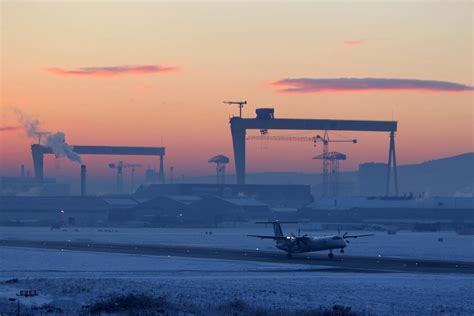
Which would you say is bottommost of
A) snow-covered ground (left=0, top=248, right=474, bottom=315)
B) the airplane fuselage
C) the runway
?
snow-covered ground (left=0, top=248, right=474, bottom=315)

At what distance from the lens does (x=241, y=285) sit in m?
64.8

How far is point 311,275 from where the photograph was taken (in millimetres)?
75125

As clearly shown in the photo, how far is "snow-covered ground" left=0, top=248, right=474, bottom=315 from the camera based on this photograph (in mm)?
56094

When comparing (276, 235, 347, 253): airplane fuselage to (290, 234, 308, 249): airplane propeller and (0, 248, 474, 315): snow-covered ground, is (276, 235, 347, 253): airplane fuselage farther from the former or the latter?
(0, 248, 474, 315): snow-covered ground

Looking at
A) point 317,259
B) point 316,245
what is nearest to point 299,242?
point 316,245

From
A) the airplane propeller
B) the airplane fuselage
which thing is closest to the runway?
the airplane fuselage

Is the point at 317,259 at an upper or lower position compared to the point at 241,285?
upper

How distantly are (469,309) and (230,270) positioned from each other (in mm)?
28089

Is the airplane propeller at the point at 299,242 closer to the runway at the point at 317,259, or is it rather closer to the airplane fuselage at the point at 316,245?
the airplane fuselage at the point at 316,245

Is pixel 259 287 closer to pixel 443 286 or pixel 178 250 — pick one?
pixel 443 286

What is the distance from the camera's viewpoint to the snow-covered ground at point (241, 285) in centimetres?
5609

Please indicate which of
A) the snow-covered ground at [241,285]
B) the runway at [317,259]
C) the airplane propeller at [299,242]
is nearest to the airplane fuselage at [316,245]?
the airplane propeller at [299,242]

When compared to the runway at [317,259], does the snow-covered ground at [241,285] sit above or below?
below

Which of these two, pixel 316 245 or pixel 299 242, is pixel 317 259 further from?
pixel 299 242
